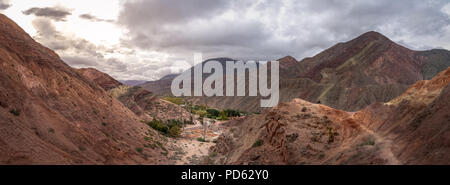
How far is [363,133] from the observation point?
1202 centimetres

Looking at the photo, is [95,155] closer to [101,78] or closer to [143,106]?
[143,106]

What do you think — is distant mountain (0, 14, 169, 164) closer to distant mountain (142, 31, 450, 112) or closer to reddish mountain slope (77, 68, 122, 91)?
reddish mountain slope (77, 68, 122, 91)

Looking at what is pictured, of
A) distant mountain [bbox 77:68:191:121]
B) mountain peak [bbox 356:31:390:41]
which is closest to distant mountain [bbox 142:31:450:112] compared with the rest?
mountain peak [bbox 356:31:390:41]

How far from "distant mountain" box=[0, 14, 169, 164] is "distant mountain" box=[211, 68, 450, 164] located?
314 inches

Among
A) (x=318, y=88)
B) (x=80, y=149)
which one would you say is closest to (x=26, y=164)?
(x=80, y=149)

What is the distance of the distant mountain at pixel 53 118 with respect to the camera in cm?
1223

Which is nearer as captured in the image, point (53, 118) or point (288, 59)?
point (53, 118)

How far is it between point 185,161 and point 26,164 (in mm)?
12199

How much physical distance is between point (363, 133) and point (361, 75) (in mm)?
89144

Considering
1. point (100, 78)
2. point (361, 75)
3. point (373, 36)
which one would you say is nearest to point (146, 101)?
point (100, 78)

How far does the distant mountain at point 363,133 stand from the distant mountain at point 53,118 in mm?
7968

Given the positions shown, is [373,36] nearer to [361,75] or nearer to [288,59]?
[361,75]

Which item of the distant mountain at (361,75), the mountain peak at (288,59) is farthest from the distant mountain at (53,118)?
the mountain peak at (288,59)

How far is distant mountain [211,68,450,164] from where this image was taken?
9.07 meters
